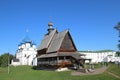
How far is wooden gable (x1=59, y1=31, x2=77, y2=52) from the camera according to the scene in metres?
54.4

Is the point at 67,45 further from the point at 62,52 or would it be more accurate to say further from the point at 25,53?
the point at 25,53

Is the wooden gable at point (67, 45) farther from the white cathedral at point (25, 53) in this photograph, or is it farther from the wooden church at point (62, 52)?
the white cathedral at point (25, 53)

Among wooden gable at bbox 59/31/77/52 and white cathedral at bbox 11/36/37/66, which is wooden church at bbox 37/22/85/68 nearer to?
wooden gable at bbox 59/31/77/52

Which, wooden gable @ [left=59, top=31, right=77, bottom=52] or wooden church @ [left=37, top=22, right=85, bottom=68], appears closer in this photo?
wooden church @ [left=37, top=22, right=85, bottom=68]

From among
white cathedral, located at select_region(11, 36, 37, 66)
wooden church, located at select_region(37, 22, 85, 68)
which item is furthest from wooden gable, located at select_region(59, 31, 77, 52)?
white cathedral, located at select_region(11, 36, 37, 66)

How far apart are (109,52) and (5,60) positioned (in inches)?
1847

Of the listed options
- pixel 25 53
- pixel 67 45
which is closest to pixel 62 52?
pixel 67 45

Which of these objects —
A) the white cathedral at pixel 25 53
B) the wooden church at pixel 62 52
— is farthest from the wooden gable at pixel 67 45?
the white cathedral at pixel 25 53

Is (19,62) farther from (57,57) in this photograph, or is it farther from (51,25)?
(57,57)

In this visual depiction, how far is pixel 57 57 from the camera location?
169 feet

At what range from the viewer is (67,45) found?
55.3 m

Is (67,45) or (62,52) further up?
(67,45)

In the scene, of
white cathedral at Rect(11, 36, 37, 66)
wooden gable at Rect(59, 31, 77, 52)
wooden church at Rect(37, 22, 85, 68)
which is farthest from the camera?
white cathedral at Rect(11, 36, 37, 66)

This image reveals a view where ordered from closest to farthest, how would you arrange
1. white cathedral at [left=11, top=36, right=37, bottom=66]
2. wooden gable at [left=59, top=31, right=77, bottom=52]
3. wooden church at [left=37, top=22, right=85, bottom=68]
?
1. wooden church at [left=37, top=22, right=85, bottom=68]
2. wooden gable at [left=59, top=31, right=77, bottom=52]
3. white cathedral at [left=11, top=36, right=37, bottom=66]
